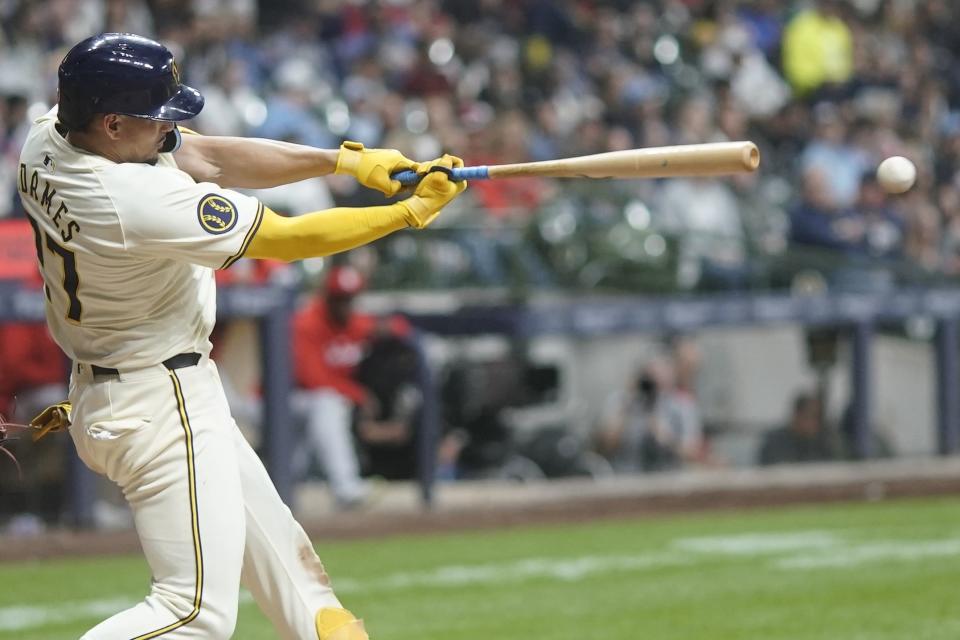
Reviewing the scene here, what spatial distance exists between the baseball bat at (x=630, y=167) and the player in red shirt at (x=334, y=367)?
18.5ft

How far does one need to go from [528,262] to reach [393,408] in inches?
62.9

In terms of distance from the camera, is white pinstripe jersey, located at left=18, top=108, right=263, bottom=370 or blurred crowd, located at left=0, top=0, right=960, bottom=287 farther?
blurred crowd, located at left=0, top=0, right=960, bottom=287

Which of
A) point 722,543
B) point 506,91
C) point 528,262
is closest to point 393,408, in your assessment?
point 528,262

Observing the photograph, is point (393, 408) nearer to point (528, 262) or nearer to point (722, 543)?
point (528, 262)

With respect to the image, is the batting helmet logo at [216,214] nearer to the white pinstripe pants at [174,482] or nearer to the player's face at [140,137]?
the player's face at [140,137]

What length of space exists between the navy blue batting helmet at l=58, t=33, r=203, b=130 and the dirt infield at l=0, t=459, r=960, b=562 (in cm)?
501

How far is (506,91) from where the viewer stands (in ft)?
45.6

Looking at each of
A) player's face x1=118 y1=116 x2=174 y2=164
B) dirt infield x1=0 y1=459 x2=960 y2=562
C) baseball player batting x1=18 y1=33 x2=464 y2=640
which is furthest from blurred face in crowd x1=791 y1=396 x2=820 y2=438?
player's face x1=118 y1=116 x2=174 y2=164

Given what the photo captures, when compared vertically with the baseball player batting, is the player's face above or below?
above

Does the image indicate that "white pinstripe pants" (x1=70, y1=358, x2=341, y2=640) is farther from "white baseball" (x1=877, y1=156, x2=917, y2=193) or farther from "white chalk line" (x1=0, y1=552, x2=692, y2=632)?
"white chalk line" (x1=0, y1=552, x2=692, y2=632)

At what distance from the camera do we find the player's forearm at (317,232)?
12.9 feet

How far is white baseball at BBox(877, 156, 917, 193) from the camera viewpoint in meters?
4.95

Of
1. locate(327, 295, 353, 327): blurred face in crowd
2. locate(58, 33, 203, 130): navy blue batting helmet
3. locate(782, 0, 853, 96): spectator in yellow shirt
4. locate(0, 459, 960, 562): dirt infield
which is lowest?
locate(0, 459, 960, 562): dirt infield

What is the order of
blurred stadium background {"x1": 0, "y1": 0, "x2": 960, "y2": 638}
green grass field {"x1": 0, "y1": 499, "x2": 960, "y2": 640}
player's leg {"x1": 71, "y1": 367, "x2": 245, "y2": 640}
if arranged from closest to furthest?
player's leg {"x1": 71, "y1": 367, "x2": 245, "y2": 640} → green grass field {"x1": 0, "y1": 499, "x2": 960, "y2": 640} → blurred stadium background {"x1": 0, "y1": 0, "x2": 960, "y2": 638}
